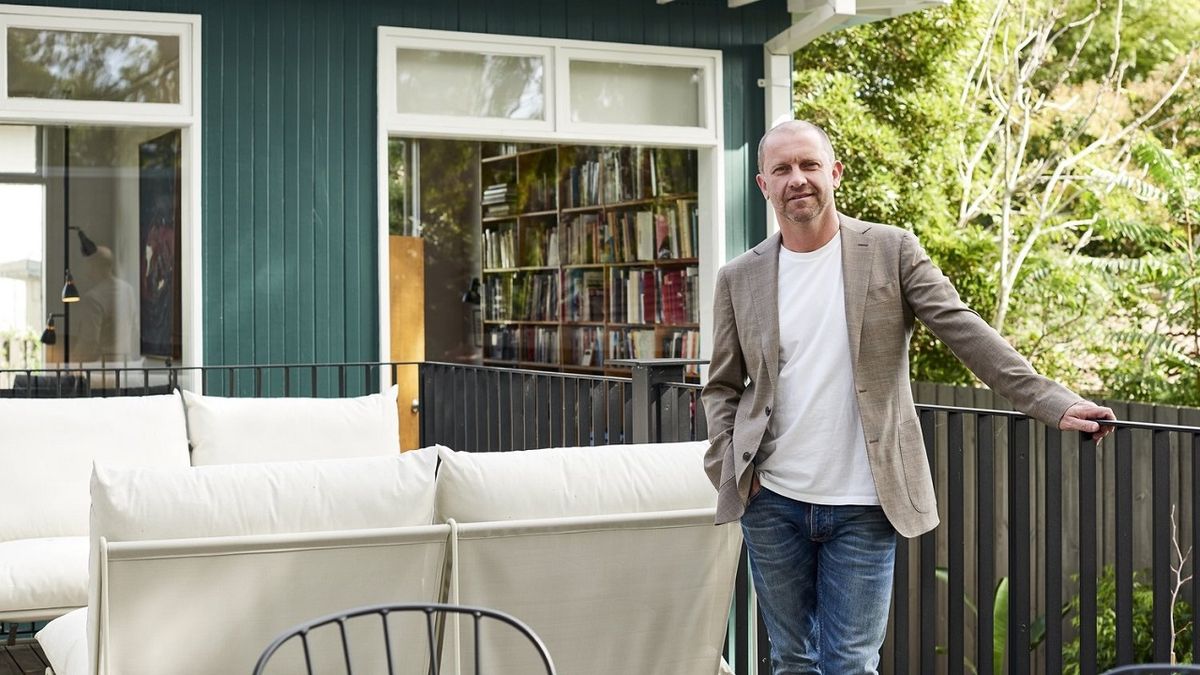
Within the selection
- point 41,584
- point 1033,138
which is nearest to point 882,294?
point 41,584

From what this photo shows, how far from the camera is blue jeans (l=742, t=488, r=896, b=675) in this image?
8.21 ft

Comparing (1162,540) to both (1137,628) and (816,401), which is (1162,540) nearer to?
(816,401)

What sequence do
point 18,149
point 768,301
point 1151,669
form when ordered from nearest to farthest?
point 1151,669 < point 768,301 < point 18,149

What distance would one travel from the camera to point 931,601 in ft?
10.4

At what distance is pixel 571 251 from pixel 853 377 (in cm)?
710

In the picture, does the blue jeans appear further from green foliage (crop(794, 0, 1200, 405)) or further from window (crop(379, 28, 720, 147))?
green foliage (crop(794, 0, 1200, 405))

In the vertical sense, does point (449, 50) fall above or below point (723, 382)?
above

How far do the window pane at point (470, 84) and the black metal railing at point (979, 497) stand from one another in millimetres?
1395

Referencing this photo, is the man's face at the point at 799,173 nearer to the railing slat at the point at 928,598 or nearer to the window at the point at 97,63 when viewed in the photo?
the railing slat at the point at 928,598

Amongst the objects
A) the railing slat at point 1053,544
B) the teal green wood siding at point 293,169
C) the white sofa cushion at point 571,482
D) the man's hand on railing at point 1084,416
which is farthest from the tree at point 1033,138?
the man's hand on railing at point 1084,416

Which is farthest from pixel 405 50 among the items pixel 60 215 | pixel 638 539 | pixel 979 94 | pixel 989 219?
pixel 989 219

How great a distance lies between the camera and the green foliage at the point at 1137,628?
593 cm

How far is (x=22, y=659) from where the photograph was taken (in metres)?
4.88

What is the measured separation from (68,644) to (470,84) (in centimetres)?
453
